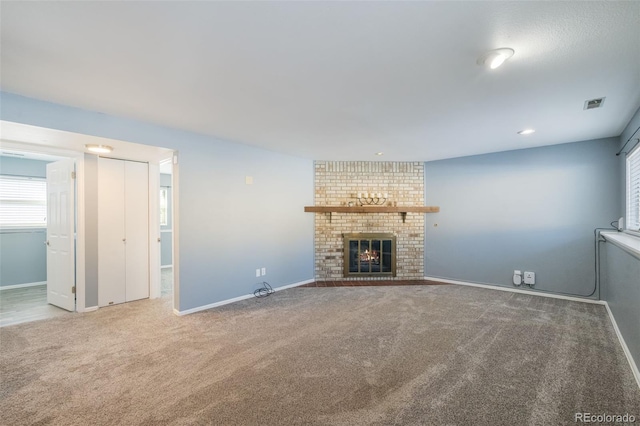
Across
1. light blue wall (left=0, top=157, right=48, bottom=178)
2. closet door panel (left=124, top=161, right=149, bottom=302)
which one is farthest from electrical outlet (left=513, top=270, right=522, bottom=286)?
light blue wall (left=0, top=157, right=48, bottom=178)

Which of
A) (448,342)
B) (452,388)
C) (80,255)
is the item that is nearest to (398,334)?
(448,342)

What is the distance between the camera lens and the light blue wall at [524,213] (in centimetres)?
400

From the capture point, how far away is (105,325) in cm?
317

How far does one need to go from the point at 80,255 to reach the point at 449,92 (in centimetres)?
476

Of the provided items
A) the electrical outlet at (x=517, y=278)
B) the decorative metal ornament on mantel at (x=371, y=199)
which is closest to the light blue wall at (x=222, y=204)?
the decorative metal ornament on mantel at (x=371, y=199)

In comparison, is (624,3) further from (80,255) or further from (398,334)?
(80,255)

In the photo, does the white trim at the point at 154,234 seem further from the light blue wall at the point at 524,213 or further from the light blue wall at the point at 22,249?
the light blue wall at the point at 524,213

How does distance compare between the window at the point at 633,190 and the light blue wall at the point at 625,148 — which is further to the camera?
the window at the point at 633,190

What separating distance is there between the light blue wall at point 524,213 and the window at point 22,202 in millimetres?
7360

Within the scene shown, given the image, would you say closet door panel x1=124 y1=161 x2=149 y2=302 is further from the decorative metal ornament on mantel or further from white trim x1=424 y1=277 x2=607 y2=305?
white trim x1=424 y1=277 x2=607 y2=305

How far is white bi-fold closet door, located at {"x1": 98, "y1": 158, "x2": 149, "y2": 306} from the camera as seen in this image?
3.87 m

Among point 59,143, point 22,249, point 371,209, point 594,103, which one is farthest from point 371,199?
point 22,249

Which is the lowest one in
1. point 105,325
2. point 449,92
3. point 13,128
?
point 105,325

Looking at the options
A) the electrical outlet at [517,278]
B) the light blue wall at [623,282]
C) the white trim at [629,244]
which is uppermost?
the white trim at [629,244]
